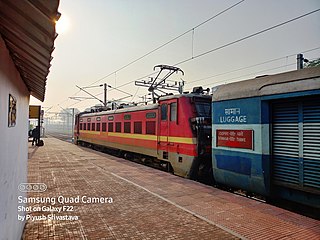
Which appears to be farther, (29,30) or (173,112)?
(173,112)

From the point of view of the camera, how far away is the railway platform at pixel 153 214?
418cm

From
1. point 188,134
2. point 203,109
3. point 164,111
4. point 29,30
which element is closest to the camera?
point 29,30

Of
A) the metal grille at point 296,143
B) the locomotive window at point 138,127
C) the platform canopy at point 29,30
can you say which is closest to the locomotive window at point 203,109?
the metal grille at point 296,143

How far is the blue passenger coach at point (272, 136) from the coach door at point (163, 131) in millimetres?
3149

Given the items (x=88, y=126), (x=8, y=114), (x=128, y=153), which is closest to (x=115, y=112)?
(x=128, y=153)

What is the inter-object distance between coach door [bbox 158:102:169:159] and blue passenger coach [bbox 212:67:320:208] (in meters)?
3.15

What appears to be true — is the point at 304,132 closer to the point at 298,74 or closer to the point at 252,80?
the point at 298,74

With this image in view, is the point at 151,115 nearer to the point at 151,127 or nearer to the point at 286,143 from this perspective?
the point at 151,127

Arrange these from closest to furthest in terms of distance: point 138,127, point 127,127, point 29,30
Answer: point 29,30
point 138,127
point 127,127

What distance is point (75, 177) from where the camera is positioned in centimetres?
852

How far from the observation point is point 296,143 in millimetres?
4941

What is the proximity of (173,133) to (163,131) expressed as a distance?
72cm

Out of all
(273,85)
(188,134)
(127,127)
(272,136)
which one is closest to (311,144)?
(272,136)

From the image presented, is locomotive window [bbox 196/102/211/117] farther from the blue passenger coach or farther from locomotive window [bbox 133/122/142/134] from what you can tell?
locomotive window [bbox 133/122/142/134]
